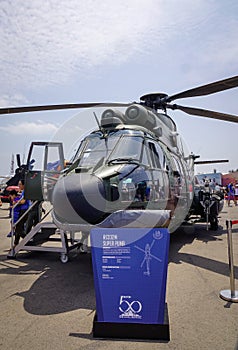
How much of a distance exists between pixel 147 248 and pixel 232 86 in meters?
4.28

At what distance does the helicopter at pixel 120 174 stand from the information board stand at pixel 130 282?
82cm

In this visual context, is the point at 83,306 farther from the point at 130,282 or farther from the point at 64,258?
the point at 64,258

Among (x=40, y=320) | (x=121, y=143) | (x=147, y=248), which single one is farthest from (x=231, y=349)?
(x=121, y=143)

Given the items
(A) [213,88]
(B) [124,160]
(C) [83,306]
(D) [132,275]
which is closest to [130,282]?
(D) [132,275]

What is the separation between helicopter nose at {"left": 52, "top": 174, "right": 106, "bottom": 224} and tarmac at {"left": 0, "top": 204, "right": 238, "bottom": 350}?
1.16m

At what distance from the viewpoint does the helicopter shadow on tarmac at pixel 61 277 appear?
12.1 feet

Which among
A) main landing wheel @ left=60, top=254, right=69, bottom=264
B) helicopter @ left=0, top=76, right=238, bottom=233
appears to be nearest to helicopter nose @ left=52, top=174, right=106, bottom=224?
helicopter @ left=0, top=76, right=238, bottom=233

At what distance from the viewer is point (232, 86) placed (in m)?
5.63

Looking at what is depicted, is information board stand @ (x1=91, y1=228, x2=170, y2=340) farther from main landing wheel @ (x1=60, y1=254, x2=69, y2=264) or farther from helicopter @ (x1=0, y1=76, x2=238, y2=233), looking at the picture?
main landing wheel @ (x1=60, y1=254, x2=69, y2=264)

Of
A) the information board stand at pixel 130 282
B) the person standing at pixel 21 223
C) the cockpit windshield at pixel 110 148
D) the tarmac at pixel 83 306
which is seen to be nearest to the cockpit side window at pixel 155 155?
the cockpit windshield at pixel 110 148

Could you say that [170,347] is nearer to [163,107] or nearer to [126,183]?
[126,183]

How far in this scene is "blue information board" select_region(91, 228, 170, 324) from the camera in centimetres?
292

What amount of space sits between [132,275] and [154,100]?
6095mm

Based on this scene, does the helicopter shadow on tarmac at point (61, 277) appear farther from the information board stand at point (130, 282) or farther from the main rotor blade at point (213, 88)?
the main rotor blade at point (213, 88)
